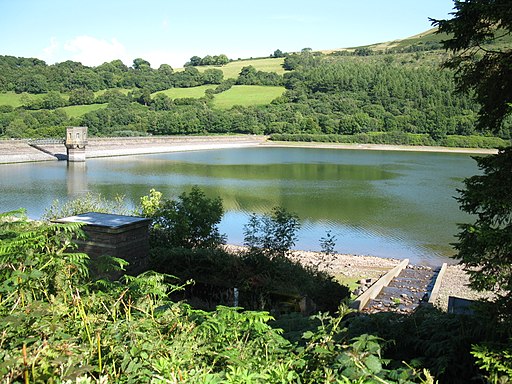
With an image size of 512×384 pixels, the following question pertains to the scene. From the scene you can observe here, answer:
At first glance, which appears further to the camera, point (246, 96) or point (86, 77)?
point (246, 96)

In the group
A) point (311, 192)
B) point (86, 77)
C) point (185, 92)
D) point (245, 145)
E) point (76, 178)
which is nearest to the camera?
point (311, 192)

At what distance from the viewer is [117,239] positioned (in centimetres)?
577

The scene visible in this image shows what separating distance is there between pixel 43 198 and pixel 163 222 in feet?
52.8

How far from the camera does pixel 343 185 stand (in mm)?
31641

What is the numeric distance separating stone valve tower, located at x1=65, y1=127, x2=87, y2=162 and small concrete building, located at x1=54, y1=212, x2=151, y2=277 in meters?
40.0

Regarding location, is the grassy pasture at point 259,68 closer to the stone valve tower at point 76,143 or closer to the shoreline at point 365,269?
the stone valve tower at point 76,143

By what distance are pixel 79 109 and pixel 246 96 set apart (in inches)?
1304

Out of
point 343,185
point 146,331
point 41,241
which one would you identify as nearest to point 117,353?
point 146,331

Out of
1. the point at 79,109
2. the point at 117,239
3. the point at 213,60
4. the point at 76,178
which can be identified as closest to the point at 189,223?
the point at 117,239

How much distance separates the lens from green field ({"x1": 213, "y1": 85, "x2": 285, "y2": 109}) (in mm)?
92188

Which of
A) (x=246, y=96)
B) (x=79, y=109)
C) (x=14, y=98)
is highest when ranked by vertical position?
(x=246, y=96)

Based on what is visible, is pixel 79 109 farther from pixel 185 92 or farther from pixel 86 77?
pixel 185 92

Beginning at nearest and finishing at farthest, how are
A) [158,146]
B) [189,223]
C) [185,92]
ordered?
[189,223] → [158,146] → [185,92]

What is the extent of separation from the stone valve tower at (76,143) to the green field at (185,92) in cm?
5255
